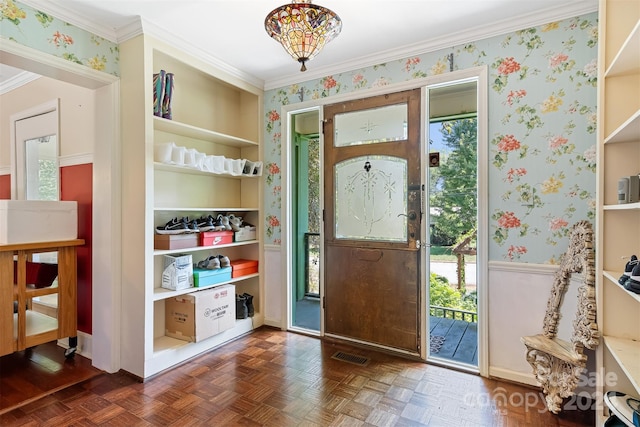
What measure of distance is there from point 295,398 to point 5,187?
424 cm

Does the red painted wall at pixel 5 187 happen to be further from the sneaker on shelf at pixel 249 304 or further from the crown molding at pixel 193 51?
the sneaker on shelf at pixel 249 304

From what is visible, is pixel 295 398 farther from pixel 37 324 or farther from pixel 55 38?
pixel 55 38

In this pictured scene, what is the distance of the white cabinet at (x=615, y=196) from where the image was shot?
5.22ft

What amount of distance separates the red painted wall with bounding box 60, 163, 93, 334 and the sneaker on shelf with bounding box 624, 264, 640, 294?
344 centimetres

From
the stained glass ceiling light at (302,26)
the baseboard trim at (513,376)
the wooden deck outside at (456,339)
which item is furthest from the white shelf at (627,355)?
the stained glass ceiling light at (302,26)

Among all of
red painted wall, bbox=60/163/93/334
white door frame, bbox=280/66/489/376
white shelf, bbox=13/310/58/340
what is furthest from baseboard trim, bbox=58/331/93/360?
white door frame, bbox=280/66/489/376

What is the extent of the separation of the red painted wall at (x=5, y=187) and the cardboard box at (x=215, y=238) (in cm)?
278

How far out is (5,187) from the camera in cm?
388

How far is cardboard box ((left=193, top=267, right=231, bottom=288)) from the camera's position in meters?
2.77

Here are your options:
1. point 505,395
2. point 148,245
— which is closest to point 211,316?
point 148,245

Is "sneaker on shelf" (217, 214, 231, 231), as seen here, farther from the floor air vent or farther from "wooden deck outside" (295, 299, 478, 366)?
the floor air vent

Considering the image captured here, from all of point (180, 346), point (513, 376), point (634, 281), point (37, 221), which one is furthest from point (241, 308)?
point (634, 281)

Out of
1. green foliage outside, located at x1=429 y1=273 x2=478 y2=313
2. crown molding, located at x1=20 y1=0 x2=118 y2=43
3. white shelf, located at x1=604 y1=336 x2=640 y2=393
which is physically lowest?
green foliage outside, located at x1=429 y1=273 x2=478 y2=313

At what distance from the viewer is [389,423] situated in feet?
6.17
